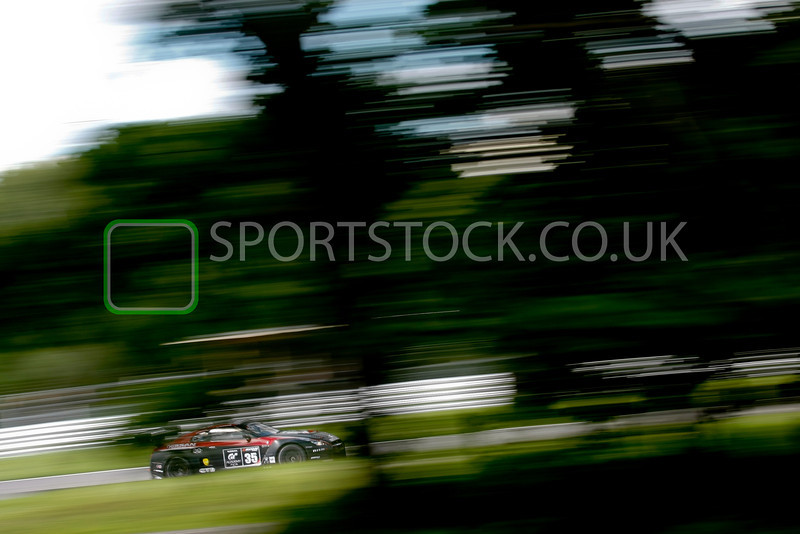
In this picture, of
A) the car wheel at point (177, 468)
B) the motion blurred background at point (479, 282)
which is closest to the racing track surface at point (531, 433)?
the motion blurred background at point (479, 282)

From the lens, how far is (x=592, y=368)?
238 centimetres

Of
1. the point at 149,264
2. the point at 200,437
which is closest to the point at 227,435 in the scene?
the point at 200,437

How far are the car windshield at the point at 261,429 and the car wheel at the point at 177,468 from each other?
45 cm

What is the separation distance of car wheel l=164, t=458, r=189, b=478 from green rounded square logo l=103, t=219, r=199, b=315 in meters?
0.79

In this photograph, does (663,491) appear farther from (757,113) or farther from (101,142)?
(101,142)

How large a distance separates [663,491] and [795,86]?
6.00 feet

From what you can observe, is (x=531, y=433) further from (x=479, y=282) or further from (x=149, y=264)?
(x=149, y=264)

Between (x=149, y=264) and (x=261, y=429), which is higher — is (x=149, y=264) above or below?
above

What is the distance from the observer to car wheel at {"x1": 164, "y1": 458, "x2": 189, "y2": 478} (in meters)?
2.74

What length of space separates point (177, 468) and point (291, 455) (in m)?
0.62

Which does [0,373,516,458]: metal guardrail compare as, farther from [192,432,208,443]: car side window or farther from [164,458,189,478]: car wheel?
[164,458,189,478]: car wheel

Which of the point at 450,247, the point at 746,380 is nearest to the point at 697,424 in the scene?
the point at 746,380

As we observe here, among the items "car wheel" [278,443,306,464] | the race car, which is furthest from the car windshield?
"car wheel" [278,443,306,464]

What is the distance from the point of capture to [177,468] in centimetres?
283
